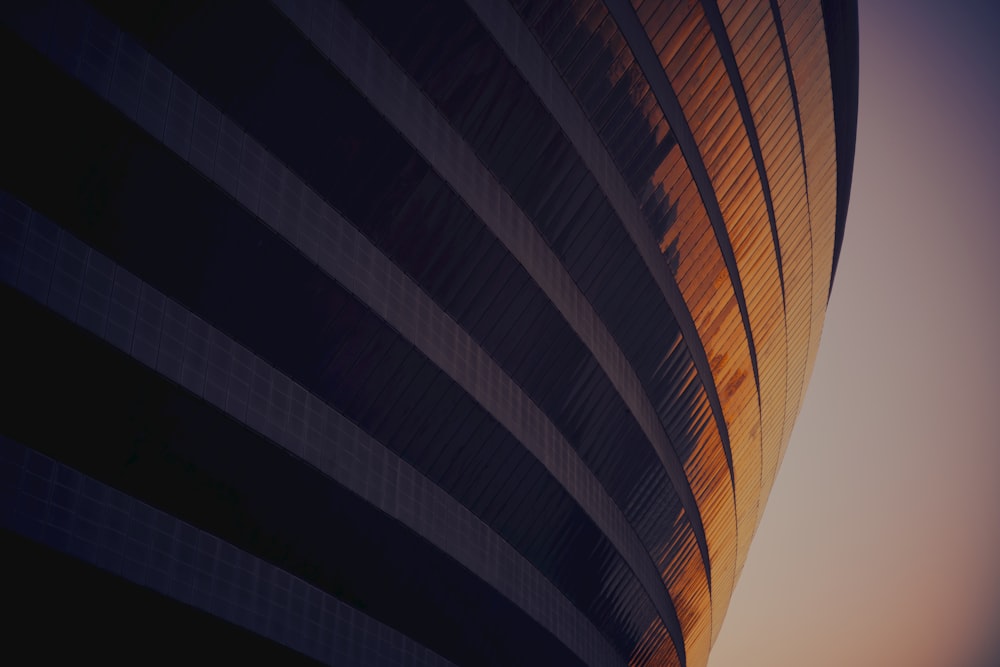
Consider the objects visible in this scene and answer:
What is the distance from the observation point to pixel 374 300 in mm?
A: 19234

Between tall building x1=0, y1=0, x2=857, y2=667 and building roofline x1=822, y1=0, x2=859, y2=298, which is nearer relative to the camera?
tall building x1=0, y1=0, x2=857, y2=667

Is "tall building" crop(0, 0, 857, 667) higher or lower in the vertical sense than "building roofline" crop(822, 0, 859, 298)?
lower

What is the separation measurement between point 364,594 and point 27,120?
441 inches

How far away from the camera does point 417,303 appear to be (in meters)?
20.5

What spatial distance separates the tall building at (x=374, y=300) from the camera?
569 inches

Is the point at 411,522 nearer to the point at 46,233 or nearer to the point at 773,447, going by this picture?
the point at 46,233

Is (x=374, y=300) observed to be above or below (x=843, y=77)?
below

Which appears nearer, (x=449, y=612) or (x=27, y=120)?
(x=27, y=120)

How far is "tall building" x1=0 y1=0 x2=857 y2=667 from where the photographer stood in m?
14.5

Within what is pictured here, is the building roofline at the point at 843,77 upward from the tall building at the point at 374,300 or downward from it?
upward

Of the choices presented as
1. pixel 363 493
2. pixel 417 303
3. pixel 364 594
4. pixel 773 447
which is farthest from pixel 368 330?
pixel 773 447

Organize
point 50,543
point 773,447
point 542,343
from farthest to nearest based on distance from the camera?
point 773,447, point 542,343, point 50,543

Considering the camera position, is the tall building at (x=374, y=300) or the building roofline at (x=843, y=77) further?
the building roofline at (x=843, y=77)

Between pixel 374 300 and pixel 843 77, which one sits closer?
pixel 374 300
